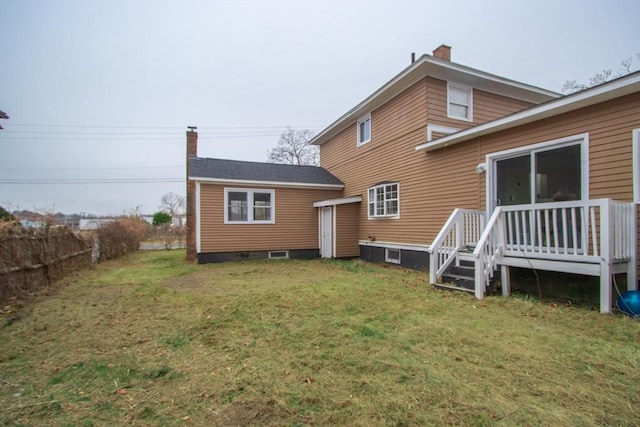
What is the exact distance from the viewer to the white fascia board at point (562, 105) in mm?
4723

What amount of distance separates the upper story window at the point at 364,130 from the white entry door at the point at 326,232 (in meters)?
3.05

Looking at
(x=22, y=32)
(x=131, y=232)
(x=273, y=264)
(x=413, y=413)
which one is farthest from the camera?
(x=131, y=232)

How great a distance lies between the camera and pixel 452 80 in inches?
355

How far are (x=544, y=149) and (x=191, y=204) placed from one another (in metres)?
12.0

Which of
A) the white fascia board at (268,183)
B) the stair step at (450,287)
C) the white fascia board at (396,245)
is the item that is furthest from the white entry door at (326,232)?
the stair step at (450,287)

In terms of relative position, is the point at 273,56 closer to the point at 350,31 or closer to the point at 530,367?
the point at 350,31

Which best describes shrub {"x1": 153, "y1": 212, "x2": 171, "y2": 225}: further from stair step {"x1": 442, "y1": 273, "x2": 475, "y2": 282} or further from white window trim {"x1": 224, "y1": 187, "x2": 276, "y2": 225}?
stair step {"x1": 442, "y1": 273, "x2": 475, "y2": 282}

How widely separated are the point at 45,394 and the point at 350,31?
17221mm

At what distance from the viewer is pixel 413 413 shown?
2.19 m

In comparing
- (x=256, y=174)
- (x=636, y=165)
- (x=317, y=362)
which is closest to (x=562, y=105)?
(x=636, y=165)

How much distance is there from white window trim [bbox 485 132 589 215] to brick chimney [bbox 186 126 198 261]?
10.1 m

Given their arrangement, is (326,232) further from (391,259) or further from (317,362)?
(317,362)

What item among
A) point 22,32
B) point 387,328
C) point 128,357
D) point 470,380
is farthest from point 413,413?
point 22,32

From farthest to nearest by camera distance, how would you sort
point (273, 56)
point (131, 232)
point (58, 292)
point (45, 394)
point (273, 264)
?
point (273, 56) → point (131, 232) → point (273, 264) → point (58, 292) → point (45, 394)
